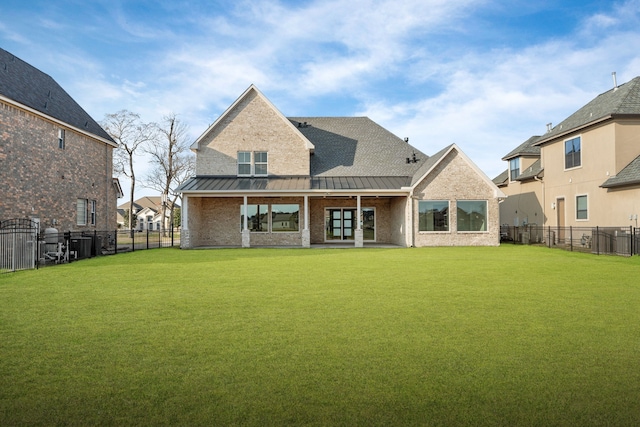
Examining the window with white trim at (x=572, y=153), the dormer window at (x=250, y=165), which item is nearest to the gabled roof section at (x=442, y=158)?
the window with white trim at (x=572, y=153)


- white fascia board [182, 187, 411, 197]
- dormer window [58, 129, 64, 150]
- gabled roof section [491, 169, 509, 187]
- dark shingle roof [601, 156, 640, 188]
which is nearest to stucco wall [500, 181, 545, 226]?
gabled roof section [491, 169, 509, 187]

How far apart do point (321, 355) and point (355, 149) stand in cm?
2290

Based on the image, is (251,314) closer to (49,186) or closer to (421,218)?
(421,218)

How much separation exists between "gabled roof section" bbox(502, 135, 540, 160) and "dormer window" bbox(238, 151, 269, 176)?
1880 cm

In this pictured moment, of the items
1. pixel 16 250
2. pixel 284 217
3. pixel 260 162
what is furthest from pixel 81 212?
pixel 284 217

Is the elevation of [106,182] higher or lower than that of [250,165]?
lower

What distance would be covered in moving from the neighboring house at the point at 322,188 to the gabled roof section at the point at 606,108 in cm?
572

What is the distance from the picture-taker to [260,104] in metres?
24.3

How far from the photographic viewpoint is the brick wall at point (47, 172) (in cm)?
1800

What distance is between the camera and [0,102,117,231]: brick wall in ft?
59.1

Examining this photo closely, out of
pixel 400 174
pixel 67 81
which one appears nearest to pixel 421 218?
pixel 400 174

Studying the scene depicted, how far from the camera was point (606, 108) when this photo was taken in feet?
68.0

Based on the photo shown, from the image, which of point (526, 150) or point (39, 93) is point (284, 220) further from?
point (526, 150)

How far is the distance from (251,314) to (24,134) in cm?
1852
